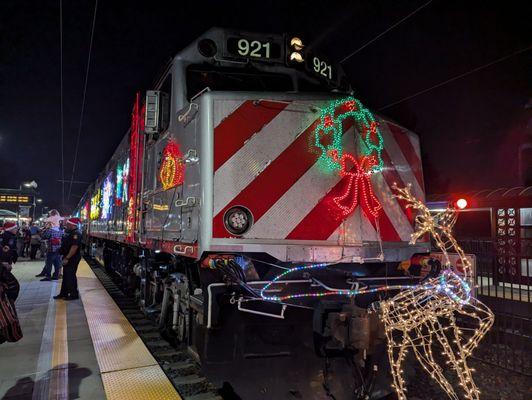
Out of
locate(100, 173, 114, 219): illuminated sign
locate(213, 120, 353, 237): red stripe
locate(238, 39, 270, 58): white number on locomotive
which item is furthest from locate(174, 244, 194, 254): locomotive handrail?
locate(100, 173, 114, 219): illuminated sign

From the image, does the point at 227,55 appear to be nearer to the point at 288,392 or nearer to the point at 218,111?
the point at 218,111

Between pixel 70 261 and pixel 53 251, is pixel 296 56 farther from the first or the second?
pixel 53 251

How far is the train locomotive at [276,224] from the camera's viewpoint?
357 centimetres

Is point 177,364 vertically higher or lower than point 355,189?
lower

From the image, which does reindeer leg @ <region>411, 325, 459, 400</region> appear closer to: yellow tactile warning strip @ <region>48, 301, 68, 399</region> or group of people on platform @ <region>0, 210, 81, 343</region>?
yellow tactile warning strip @ <region>48, 301, 68, 399</region>

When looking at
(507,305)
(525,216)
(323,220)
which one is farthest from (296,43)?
(525,216)

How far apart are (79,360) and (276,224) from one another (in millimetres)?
2762

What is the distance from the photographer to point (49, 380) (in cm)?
407

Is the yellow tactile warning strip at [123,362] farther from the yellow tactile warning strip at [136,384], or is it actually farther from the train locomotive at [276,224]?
the train locomotive at [276,224]

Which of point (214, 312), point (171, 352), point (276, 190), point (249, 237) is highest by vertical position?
point (276, 190)

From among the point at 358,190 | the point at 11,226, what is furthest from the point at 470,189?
the point at 11,226

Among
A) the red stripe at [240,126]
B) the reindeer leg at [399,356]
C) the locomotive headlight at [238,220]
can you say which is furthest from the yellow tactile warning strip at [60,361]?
the reindeer leg at [399,356]

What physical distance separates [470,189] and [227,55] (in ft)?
47.1

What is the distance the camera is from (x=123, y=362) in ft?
14.7
